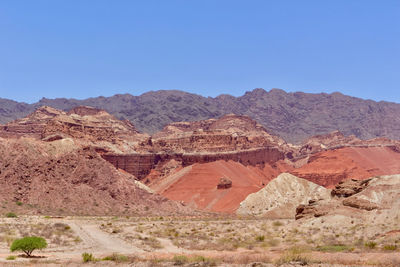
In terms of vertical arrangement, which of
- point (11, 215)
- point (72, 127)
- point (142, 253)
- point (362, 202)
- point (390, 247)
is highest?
point (72, 127)

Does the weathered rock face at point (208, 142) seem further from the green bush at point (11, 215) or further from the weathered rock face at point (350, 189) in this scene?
the weathered rock face at point (350, 189)

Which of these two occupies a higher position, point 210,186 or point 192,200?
point 210,186

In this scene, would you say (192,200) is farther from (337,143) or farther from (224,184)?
(337,143)

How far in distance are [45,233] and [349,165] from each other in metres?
100

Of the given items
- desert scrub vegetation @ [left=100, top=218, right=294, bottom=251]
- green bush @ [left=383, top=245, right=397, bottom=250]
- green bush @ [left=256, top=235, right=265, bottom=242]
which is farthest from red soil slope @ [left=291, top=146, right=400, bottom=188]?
green bush @ [left=383, top=245, right=397, bottom=250]

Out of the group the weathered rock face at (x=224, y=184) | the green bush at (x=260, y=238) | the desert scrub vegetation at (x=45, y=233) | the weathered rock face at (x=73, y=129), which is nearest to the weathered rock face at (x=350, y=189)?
the green bush at (x=260, y=238)

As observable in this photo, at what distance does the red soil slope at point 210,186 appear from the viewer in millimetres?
80688

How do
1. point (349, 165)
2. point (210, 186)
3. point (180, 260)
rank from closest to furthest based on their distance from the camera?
point (180, 260), point (210, 186), point (349, 165)

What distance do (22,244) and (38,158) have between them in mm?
43668

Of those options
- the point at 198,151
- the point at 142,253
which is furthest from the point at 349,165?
the point at 142,253

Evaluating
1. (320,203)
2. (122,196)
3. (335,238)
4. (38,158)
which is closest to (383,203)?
(320,203)

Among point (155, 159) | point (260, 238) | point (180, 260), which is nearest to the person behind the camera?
point (180, 260)

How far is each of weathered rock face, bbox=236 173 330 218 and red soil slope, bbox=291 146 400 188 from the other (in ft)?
142

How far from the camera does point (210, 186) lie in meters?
90.2
